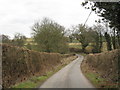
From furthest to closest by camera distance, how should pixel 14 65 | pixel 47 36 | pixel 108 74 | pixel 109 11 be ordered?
pixel 47 36
pixel 108 74
pixel 14 65
pixel 109 11

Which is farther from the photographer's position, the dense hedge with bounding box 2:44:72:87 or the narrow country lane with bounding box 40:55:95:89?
the dense hedge with bounding box 2:44:72:87

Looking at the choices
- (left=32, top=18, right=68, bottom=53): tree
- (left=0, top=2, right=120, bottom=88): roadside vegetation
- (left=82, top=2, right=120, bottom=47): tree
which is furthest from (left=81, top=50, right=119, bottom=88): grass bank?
(left=32, top=18, right=68, bottom=53): tree

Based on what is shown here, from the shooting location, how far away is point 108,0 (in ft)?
42.5

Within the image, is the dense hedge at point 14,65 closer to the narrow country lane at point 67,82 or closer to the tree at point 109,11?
the narrow country lane at point 67,82

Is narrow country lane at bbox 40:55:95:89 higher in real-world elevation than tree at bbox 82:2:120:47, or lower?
lower

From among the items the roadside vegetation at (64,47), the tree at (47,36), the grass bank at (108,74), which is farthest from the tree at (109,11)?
the tree at (47,36)

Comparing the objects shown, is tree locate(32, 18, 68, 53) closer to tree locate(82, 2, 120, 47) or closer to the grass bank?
the grass bank

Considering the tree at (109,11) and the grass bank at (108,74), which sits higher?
the tree at (109,11)

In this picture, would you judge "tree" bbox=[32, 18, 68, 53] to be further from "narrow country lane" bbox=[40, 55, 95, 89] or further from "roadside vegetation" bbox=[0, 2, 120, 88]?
"narrow country lane" bbox=[40, 55, 95, 89]

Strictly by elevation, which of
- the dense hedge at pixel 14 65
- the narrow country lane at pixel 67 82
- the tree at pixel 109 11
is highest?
the tree at pixel 109 11

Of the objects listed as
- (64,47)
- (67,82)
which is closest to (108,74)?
(67,82)

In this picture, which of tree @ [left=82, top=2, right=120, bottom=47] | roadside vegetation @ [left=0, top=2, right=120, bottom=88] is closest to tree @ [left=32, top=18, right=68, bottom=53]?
roadside vegetation @ [left=0, top=2, right=120, bottom=88]

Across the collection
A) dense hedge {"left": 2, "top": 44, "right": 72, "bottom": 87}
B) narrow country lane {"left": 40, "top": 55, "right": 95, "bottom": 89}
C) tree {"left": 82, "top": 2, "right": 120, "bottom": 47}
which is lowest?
narrow country lane {"left": 40, "top": 55, "right": 95, "bottom": 89}

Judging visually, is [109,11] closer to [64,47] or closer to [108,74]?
[108,74]
